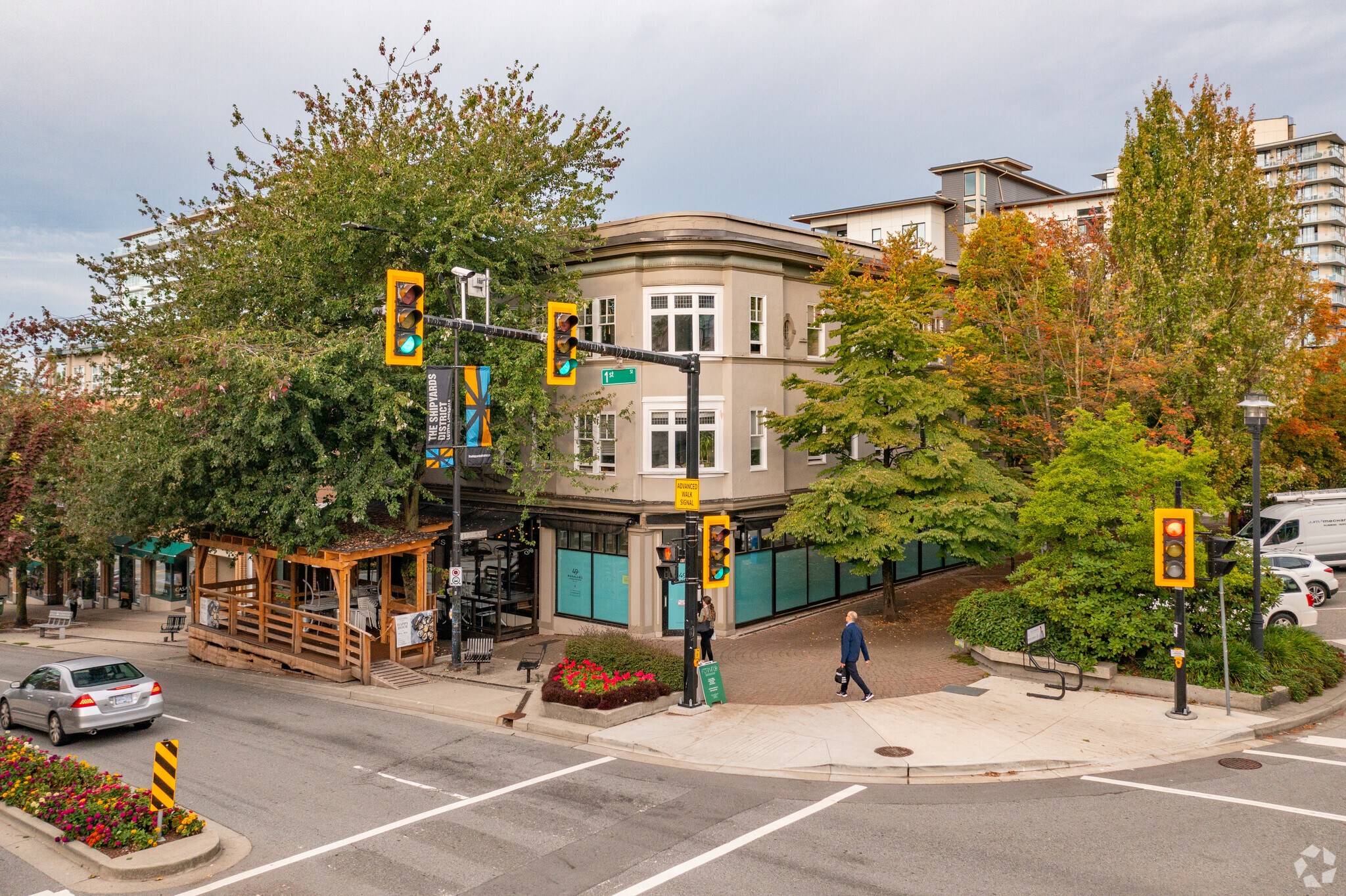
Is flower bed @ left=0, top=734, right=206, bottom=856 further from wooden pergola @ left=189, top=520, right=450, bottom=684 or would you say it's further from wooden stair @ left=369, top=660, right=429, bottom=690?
wooden pergola @ left=189, top=520, right=450, bottom=684

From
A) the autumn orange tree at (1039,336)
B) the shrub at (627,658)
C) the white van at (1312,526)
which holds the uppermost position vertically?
the autumn orange tree at (1039,336)

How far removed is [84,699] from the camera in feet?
52.3

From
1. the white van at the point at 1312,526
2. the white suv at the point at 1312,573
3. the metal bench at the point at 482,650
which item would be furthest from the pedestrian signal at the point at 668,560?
the white van at the point at 1312,526

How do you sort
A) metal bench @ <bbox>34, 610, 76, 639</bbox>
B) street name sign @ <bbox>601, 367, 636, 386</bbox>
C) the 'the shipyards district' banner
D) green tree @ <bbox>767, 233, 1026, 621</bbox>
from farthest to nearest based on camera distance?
metal bench @ <bbox>34, 610, 76, 639</bbox>
green tree @ <bbox>767, 233, 1026, 621</bbox>
the 'the shipyards district' banner
street name sign @ <bbox>601, 367, 636, 386</bbox>

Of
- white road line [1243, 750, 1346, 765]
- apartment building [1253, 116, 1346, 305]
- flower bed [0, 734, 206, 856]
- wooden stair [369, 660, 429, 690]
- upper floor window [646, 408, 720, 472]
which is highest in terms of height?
apartment building [1253, 116, 1346, 305]

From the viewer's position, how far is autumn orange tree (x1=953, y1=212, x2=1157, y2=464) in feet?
81.5

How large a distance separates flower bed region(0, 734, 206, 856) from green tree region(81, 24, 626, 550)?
9184 millimetres

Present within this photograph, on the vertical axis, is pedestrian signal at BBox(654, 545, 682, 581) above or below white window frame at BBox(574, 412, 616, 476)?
below

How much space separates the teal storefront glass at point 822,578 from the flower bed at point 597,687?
11.3m

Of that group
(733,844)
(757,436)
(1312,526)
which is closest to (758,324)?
(757,436)

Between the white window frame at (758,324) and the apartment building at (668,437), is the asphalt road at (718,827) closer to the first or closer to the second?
the apartment building at (668,437)

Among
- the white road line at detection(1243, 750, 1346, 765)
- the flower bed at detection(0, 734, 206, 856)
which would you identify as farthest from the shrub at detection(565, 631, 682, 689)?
the white road line at detection(1243, 750, 1346, 765)

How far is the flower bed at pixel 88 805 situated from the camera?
10.4 metres

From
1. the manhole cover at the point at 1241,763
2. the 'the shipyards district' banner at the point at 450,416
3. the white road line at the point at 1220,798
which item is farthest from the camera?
the 'the shipyards district' banner at the point at 450,416
